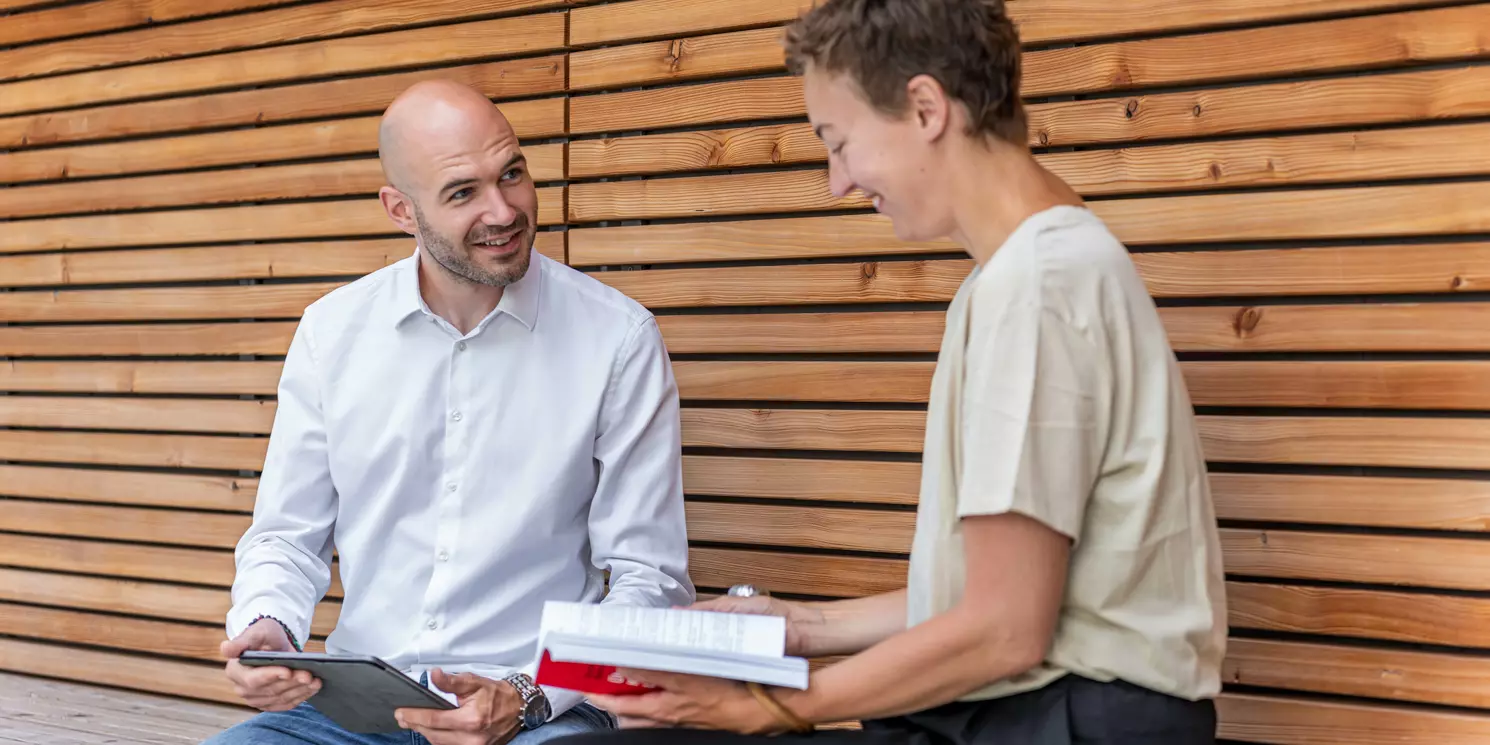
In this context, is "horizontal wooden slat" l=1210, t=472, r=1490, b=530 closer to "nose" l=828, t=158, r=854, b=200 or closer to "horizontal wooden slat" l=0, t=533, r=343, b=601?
"nose" l=828, t=158, r=854, b=200

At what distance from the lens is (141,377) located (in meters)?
4.39

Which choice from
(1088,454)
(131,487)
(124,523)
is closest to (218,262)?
(131,487)

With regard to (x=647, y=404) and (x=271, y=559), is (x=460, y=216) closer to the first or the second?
(x=647, y=404)

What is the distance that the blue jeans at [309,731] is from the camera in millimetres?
2523

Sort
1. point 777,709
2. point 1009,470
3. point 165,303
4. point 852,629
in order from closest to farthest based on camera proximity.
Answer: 1. point 1009,470
2. point 777,709
3. point 852,629
4. point 165,303

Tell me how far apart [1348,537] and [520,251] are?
181cm

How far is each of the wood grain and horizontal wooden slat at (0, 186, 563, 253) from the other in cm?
196

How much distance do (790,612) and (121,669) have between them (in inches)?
126

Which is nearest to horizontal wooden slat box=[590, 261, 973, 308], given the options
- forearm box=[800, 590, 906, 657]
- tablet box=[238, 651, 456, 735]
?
forearm box=[800, 590, 906, 657]

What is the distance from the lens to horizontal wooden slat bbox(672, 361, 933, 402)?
320 cm

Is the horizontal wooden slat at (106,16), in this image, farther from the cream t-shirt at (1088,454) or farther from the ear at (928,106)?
the cream t-shirt at (1088,454)

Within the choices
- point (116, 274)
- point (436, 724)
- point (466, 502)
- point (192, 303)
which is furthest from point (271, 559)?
point (116, 274)

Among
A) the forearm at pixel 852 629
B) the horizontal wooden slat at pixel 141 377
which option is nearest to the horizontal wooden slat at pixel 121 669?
the horizontal wooden slat at pixel 141 377

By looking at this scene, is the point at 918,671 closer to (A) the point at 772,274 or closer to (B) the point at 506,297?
(B) the point at 506,297
